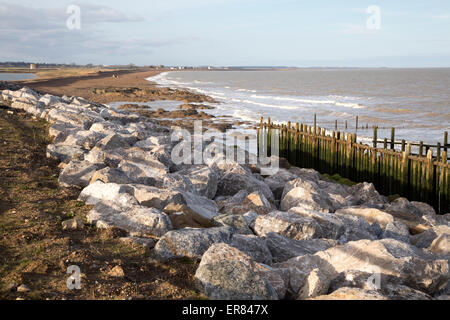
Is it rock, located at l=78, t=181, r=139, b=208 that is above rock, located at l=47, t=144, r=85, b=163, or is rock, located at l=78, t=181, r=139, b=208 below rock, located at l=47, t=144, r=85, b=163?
below

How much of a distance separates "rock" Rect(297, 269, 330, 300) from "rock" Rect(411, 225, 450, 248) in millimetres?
3762

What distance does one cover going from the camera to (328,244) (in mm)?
7055

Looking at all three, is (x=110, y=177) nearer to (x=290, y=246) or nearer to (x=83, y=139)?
(x=290, y=246)

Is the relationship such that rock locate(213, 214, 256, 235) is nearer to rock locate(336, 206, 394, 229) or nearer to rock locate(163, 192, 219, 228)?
rock locate(163, 192, 219, 228)

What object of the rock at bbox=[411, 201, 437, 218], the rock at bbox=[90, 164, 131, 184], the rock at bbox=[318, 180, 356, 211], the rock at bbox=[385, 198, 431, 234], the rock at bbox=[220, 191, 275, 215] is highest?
the rock at bbox=[90, 164, 131, 184]

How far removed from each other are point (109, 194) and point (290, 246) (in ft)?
10.9

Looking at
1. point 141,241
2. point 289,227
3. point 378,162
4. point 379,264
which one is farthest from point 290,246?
point 378,162

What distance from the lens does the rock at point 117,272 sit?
5449 millimetres

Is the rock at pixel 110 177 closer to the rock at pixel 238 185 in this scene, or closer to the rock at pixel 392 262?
the rock at pixel 238 185

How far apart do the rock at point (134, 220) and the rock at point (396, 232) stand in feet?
13.4

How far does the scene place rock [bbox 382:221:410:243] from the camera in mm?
8068

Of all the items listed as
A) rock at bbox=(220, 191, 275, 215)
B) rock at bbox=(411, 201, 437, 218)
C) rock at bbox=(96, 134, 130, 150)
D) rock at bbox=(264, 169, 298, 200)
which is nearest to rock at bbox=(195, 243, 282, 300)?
rock at bbox=(220, 191, 275, 215)

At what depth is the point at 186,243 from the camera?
606 cm
